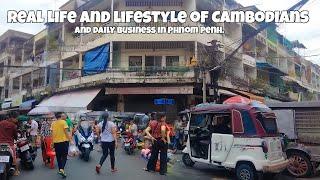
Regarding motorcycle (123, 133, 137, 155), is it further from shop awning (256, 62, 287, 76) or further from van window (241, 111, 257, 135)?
shop awning (256, 62, 287, 76)

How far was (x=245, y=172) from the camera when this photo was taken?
31.3ft

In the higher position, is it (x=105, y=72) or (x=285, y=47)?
(x=285, y=47)

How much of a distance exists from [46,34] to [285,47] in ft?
91.9

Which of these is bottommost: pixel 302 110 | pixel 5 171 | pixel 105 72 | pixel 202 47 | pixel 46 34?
pixel 5 171

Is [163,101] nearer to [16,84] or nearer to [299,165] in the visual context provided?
[299,165]

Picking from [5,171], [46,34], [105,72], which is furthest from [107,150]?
[46,34]

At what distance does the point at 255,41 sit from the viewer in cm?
3669

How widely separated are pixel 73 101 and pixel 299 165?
18850 mm

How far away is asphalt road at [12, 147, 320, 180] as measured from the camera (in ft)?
31.8

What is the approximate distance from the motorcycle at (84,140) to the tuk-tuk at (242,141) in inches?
149

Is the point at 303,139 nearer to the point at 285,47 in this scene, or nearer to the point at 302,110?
the point at 302,110

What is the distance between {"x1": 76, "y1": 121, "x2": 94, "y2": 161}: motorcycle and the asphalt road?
262 mm

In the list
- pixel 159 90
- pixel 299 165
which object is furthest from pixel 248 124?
pixel 159 90

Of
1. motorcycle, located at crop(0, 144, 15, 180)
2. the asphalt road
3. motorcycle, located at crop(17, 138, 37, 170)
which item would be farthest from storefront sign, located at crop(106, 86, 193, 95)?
motorcycle, located at crop(0, 144, 15, 180)
